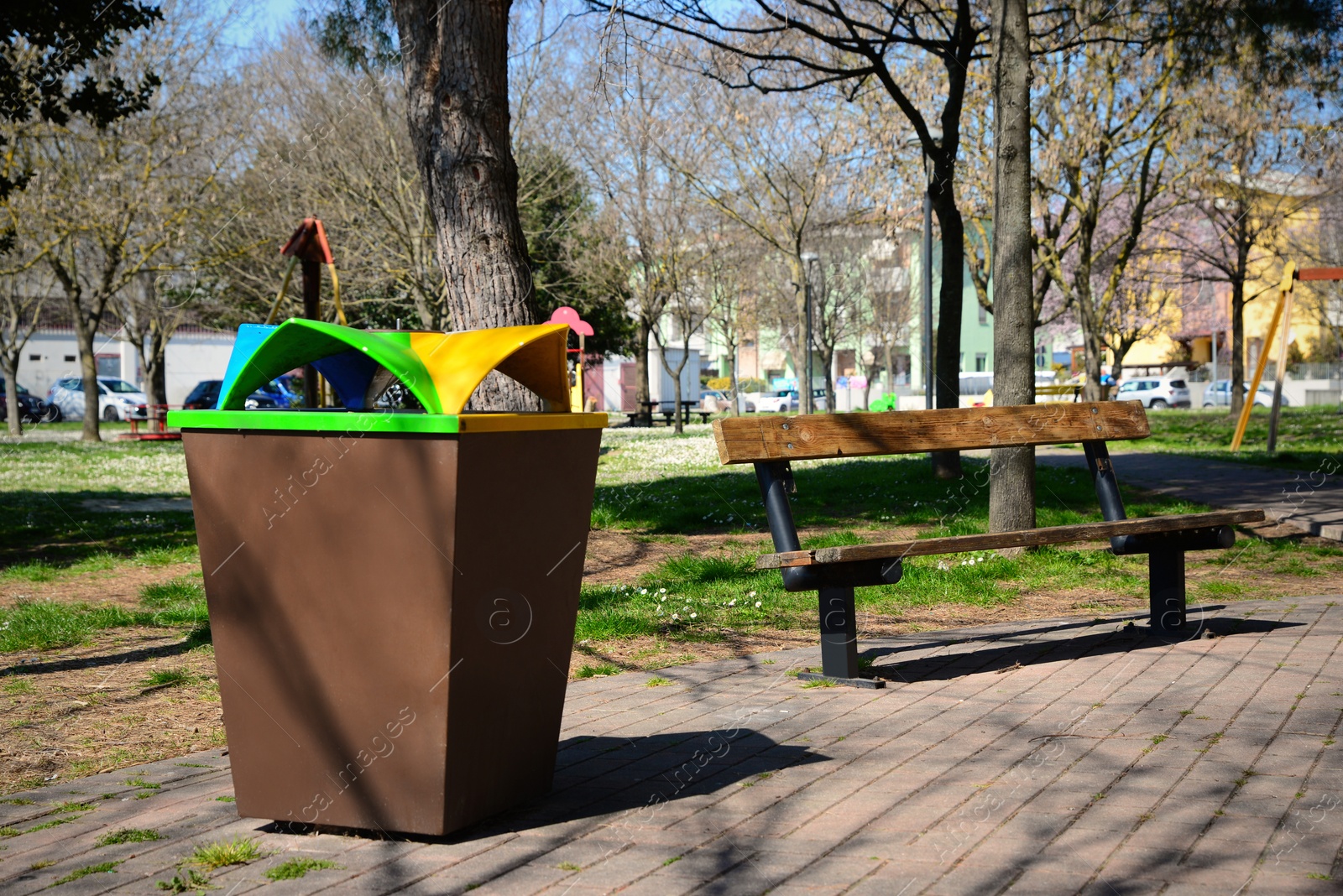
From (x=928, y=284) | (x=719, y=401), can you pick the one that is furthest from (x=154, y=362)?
(x=719, y=401)

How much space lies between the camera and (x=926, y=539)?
537 cm

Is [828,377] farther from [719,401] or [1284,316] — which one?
[1284,316]

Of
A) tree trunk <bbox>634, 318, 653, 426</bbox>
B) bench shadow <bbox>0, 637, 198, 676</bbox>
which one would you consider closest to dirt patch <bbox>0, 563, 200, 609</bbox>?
bench shadow <bbox>0, 637, 198, 676</bbox>

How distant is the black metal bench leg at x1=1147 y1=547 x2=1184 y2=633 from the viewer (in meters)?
5.57

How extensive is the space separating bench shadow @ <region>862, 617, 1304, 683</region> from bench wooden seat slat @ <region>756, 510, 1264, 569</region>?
536 millimetres

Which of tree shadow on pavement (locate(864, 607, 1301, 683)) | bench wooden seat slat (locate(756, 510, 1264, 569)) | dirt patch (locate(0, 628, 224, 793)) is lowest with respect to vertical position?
tree shadow on pavement (locate(864, 607, 1301, 683))

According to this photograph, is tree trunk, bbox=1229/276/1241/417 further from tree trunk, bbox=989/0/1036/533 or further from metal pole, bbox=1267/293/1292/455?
tree trunk, bbox=989/0/1036/533

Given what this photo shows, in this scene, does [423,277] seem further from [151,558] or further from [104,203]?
[151,558]

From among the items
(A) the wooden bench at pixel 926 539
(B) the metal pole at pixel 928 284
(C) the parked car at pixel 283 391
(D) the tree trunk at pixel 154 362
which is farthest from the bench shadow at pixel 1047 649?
(D) the tree trunk at pixel 154 362

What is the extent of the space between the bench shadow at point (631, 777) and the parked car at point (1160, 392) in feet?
154

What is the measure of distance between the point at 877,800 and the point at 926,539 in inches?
85.9

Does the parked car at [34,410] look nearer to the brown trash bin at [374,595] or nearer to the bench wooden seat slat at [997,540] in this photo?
the bench wooden seat slat at [997,540]

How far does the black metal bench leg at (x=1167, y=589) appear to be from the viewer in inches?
219

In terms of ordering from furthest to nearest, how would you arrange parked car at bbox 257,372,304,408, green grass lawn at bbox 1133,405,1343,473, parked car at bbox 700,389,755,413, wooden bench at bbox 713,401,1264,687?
parked car at bbox 700,389,755,413 < parked car at bbox 257,372,304,408 < green grass lawn at bbox 1133,405,1343,473 < wooden bench at bbox 713,401,1264,687
